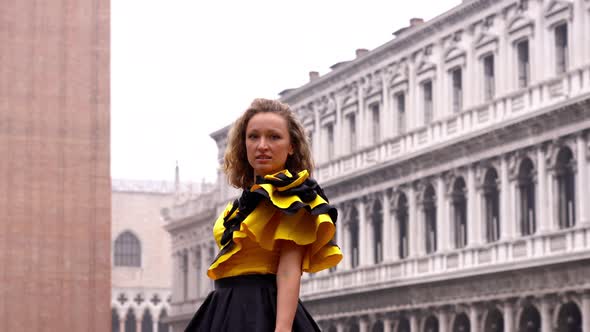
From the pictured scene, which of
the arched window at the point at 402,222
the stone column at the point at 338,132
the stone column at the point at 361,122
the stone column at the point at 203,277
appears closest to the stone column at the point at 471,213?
the arched window at the point at 402,222

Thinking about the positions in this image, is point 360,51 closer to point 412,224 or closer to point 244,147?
point 412,224

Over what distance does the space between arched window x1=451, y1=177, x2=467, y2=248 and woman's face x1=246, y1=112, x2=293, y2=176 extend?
102 ft

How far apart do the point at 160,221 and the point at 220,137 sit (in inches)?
999

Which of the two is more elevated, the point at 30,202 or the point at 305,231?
the point at 30,202

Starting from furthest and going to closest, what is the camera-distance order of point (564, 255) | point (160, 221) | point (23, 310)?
point (160, 221), point (564, 255), point (23, 310)

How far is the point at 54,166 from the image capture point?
23.7 metres

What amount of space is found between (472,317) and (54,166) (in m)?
13.4

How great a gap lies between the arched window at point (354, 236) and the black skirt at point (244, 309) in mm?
36872

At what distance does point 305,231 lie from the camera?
3.88 metres

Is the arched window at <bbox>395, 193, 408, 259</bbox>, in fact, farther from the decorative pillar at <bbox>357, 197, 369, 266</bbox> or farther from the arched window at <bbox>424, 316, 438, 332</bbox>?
the arched window at <bbox>424, 316, 438, 332</bbox>

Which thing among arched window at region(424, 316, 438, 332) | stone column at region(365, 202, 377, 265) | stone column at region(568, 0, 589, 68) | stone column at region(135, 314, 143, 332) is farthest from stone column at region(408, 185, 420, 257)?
stone column at region(135, 314, 143, 332)

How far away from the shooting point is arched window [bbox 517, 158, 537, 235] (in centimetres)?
3153

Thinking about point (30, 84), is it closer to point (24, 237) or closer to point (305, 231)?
point (24, 237)

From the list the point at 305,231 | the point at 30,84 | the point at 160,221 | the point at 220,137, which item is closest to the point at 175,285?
the point at 220,137
